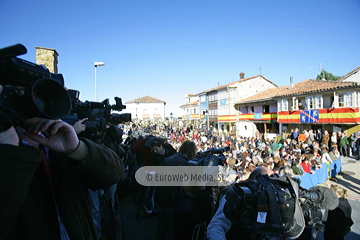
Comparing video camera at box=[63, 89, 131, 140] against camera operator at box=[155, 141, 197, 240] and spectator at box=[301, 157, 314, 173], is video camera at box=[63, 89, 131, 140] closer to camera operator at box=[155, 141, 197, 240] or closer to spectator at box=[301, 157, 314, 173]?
camera operator at box=[155, 141, 197, 240]

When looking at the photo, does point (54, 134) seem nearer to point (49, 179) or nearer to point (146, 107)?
point (49, 179)

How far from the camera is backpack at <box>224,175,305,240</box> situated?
1.60 m

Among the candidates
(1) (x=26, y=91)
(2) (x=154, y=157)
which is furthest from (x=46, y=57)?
(1) (x=26, y=91)

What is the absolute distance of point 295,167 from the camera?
8.09 metres

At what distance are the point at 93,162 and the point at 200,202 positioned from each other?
1.70 metres

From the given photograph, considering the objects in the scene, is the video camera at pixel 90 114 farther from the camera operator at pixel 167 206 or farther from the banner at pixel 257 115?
the banner at pixel 257 115

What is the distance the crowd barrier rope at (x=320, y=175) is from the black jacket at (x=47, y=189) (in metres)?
8.04

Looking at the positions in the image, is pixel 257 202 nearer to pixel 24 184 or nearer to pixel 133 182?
pixel 24 184

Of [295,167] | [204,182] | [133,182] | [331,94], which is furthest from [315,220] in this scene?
[331,94]

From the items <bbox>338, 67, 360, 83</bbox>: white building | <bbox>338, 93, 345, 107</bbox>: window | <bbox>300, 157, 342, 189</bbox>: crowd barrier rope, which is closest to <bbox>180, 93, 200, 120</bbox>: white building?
<bbox>338, 67, 360, 83</bbox>: white building

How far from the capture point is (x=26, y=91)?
0.73 meters

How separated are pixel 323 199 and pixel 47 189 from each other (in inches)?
90.8

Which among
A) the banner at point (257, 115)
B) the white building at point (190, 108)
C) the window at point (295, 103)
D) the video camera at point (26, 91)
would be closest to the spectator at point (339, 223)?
the video camera at point (26, 91)

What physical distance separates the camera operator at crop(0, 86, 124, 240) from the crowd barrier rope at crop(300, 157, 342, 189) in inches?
317
